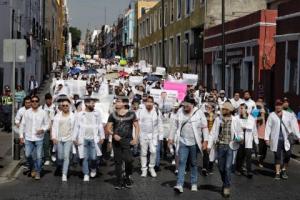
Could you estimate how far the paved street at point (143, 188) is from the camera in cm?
1097

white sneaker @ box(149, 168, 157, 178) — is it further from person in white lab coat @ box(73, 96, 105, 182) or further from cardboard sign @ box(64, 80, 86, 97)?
cardboard sign @ box(64, 80, 86, 97)

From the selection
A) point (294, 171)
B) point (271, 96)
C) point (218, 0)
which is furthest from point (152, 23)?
point (294, 171)

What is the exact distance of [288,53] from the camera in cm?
2362

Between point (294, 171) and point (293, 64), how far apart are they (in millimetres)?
9863

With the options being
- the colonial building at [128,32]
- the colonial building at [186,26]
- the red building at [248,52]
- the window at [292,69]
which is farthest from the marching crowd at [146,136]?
the colonial building at [128,32]

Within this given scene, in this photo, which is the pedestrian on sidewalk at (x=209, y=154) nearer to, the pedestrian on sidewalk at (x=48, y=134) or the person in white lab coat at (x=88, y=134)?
the person in white lab coat at (x=88, y=134)

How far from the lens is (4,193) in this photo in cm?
1113

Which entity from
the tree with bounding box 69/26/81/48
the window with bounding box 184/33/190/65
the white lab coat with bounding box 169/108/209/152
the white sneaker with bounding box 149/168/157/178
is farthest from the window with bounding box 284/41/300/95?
the tree with bounding box 69/26/81/48

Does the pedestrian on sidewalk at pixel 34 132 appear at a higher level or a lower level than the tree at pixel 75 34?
lower

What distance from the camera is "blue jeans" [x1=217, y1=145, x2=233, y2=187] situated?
436 inches

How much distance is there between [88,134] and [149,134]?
1329 mm

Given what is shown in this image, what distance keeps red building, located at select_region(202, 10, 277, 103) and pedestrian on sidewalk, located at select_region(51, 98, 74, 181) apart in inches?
574

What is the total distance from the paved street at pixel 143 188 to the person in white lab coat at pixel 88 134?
462 mm

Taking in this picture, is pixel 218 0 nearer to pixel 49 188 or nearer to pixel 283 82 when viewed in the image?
pixel 283 82
